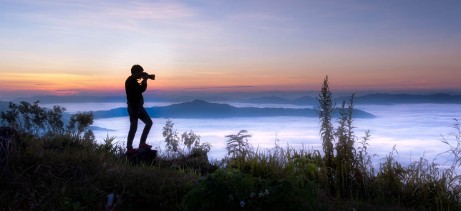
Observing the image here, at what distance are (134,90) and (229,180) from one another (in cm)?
610

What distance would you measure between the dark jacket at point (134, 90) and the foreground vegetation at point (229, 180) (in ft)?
3.35

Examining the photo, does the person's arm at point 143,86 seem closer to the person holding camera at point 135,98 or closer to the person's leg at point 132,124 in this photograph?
the person holding camera at point 135,98

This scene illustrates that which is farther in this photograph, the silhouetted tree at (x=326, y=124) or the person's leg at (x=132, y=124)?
the person's leg at (x=132, y=124)

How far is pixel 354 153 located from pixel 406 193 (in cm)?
108

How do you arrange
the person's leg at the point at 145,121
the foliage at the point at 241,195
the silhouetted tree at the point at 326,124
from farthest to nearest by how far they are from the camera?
the person's leg at the point at 145,121
the silhouetted tree at the point at 326,124
the foliage at the point at 241,195

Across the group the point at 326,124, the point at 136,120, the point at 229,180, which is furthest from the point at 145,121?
the point at 229,180

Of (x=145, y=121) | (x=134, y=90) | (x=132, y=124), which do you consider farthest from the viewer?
(x=145, y=121)

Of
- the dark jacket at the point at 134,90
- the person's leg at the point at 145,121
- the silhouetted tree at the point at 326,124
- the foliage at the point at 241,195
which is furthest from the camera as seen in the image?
the person's leg at the point at 145,121

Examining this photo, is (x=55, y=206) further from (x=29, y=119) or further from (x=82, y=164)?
(x=29, y=119)

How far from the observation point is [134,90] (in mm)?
10203

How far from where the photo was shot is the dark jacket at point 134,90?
33.5ft

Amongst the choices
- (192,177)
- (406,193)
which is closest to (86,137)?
(192,177)

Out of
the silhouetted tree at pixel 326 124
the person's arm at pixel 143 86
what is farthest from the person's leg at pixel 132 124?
the silhouetted tree at pixel 326 124

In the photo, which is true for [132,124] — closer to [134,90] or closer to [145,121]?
[145,121]
